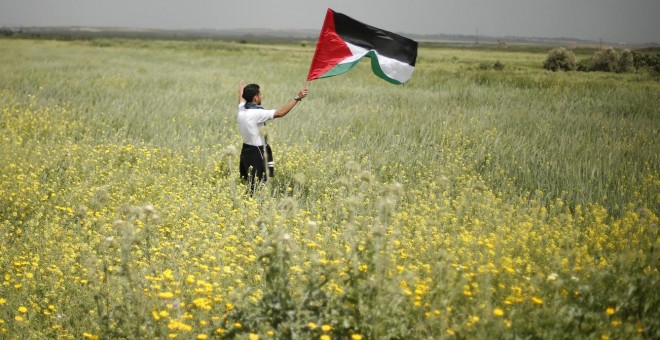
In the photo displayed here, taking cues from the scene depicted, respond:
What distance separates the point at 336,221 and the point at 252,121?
161cm

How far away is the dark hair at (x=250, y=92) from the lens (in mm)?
6535

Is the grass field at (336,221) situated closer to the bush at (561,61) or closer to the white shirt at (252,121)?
the white shirt at (252,121)

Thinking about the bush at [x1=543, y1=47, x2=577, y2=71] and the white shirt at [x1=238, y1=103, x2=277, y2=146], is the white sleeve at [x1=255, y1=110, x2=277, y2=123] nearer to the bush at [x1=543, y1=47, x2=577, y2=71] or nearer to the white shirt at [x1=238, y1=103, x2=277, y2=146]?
the white shirt at [x1=238, y1=103, x2=277, y2=146]

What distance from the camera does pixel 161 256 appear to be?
519 cm

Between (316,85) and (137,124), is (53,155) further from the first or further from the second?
(316,85)

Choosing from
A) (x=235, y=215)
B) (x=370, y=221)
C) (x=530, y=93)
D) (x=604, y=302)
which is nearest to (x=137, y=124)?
(x=235, y=215)

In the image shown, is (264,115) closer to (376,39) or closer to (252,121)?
(252,121)

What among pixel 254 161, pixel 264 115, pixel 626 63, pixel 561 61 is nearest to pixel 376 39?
pixel 264 115

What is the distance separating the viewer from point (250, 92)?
6.55 metres

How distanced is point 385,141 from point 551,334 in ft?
21.5

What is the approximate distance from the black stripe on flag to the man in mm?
1025

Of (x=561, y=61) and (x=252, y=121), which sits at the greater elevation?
(x=561, y=61)

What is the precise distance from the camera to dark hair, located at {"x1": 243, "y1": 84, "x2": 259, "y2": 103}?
6.54 m

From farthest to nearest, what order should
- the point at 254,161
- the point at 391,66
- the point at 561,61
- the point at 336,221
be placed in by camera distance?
the point at 561,61, the point at 254,161, the point at 391,66, the point at 336,221
